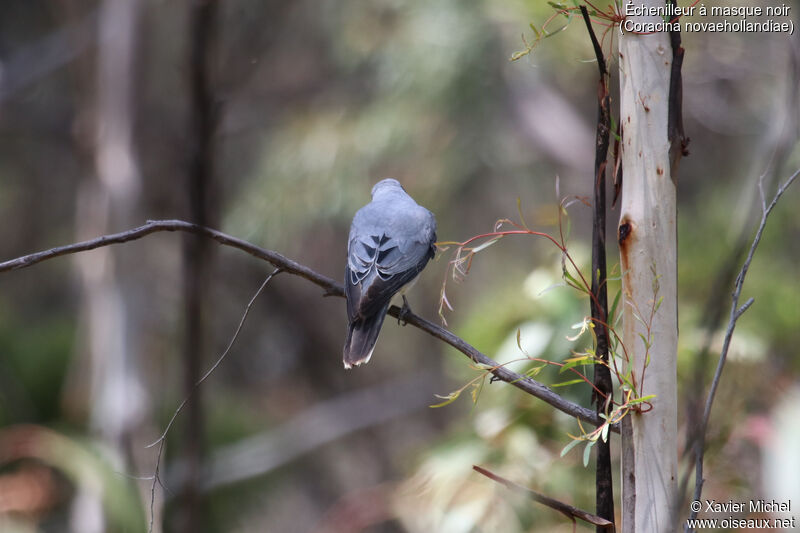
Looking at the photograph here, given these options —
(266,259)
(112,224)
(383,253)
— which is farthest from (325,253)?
(266,259)

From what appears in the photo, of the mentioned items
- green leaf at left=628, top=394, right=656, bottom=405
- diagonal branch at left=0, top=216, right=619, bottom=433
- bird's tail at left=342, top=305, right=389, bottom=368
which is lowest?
green leaf at left=628, top=394, right=656, bottom=405

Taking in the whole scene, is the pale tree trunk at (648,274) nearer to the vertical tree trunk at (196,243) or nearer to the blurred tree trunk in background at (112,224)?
the vertical tree trunk at (196,243)

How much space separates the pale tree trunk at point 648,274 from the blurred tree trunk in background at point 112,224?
4.08 metres

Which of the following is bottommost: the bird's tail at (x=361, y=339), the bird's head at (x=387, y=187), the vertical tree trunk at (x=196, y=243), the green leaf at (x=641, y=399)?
the vertical tree trunk at (x=196, y=243)

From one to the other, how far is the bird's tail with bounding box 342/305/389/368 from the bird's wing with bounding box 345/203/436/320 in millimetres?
28

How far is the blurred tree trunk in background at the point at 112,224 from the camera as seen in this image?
4.88m

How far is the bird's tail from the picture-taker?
6.86 feet

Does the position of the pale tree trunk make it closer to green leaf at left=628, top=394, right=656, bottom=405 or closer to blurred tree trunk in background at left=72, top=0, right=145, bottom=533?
green leaf at left=628, top=394, right=656, bottom=405

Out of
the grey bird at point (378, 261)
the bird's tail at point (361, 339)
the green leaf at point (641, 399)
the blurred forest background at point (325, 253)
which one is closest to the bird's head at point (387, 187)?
the grey bird at point (378, 261)

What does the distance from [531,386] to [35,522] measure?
13.6 feet

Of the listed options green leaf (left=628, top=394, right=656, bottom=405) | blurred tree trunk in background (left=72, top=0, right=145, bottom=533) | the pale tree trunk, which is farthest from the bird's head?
blurred tree trunk in background (left=72, top=0, right=145, bottom=533)

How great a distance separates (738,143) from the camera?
6105 mm

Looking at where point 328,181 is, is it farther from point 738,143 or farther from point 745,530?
point 745,530

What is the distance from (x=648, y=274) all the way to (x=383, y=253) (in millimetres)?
1412
